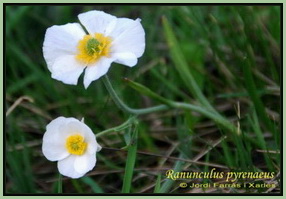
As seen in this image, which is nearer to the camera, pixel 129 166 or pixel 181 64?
pixel 129 166

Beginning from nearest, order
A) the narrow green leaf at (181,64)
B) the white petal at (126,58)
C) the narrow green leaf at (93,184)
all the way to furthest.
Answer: the white petal at (126,58), the narrow green leaf at (93,184), the narrow green leaf at (181,64)

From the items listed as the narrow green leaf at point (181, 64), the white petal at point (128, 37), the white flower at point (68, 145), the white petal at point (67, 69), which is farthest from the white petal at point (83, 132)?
the narrow green leaf at point (181, 64)

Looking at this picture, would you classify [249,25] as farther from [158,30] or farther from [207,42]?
[158,30]

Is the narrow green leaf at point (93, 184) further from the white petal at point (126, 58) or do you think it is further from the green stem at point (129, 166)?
the white petal at point (126, 58)

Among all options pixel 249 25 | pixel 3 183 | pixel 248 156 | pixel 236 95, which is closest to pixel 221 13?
pixel 249 25

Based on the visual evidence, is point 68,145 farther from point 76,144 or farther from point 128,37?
point 128,37

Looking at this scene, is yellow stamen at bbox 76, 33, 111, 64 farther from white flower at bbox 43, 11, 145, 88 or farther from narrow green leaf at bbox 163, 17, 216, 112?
narrow green leaf at bbox 163, 17, 216, 112

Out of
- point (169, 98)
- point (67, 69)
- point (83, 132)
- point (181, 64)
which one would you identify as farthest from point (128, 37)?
point (169, 98)
